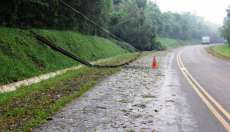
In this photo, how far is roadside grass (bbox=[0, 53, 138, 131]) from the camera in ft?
25.7

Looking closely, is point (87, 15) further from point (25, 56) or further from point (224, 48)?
point (224, 48)

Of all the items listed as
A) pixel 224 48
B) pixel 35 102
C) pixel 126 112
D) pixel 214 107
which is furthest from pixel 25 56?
pixel 224 48

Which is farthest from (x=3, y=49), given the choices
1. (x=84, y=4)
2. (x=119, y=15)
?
(x=119, y=15)

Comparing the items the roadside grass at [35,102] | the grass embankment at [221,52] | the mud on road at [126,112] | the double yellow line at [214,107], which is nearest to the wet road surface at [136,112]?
the mud on road at [126,112]

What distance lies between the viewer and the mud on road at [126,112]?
24.7 feet

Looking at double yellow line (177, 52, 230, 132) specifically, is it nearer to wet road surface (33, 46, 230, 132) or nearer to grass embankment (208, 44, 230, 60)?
wet road surface (33, 46, 230, 132)

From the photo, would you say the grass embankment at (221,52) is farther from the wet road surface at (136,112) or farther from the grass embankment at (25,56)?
the wet road surface at (136,112)

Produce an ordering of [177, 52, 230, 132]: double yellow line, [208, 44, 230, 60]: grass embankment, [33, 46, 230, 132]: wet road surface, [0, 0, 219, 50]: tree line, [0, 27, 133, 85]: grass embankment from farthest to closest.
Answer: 1. [208, 44, 230, 60]: grass embankment
2. [0, 0, 219, 50]: tree line
3. [0, 27, 133, 85]: grass embankment
4. [177, 52, 230, 132]: double yellow line
5. [33, 46, 230, 132]: wet road surface

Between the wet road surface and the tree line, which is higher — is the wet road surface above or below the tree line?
below

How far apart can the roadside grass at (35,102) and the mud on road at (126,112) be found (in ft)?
0.98

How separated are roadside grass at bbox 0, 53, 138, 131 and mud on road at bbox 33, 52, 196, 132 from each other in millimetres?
297

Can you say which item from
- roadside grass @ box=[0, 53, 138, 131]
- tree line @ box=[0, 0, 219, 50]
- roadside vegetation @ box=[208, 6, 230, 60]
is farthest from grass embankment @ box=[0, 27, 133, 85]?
roadside vegetation @ box=[208, 6, 230, 60]

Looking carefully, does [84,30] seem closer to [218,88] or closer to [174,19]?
[218,88]

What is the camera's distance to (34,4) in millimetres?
23516
